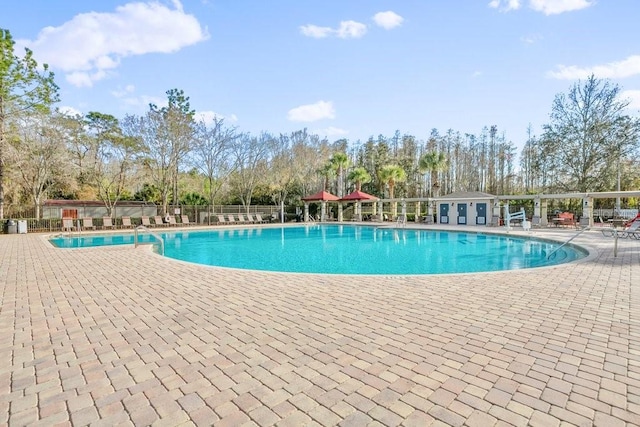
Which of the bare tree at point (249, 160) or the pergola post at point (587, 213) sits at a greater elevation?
the bare tree at point (249, 160)

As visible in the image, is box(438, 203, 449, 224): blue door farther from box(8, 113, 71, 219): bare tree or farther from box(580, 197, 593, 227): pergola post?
box(8, 113, 71, 219): bare tree

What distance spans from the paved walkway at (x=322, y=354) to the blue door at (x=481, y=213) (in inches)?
660

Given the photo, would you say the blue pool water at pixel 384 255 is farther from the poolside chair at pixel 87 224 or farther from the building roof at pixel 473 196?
the building roof at pixel 473 196

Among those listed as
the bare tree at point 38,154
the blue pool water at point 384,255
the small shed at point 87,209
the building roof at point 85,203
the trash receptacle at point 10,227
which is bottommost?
the blue pool water at point 384,255

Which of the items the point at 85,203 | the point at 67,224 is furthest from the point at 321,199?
the point at 85,203

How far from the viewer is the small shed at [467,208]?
69.1 ft

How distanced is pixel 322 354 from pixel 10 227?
19839 millimetres

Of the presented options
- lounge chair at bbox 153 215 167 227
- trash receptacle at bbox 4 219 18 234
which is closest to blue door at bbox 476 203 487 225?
lounge chair at bbox 153 215 167 227

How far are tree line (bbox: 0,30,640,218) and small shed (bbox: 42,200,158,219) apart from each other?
969 millimetres

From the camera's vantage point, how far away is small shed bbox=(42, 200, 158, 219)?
2336cm

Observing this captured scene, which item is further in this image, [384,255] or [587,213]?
[587,213]

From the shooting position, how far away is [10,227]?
1652 centimetres

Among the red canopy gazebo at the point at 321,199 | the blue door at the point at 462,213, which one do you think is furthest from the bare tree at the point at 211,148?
the blue door at the point at 462,213

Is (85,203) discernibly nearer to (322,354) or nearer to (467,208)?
(467,208)
